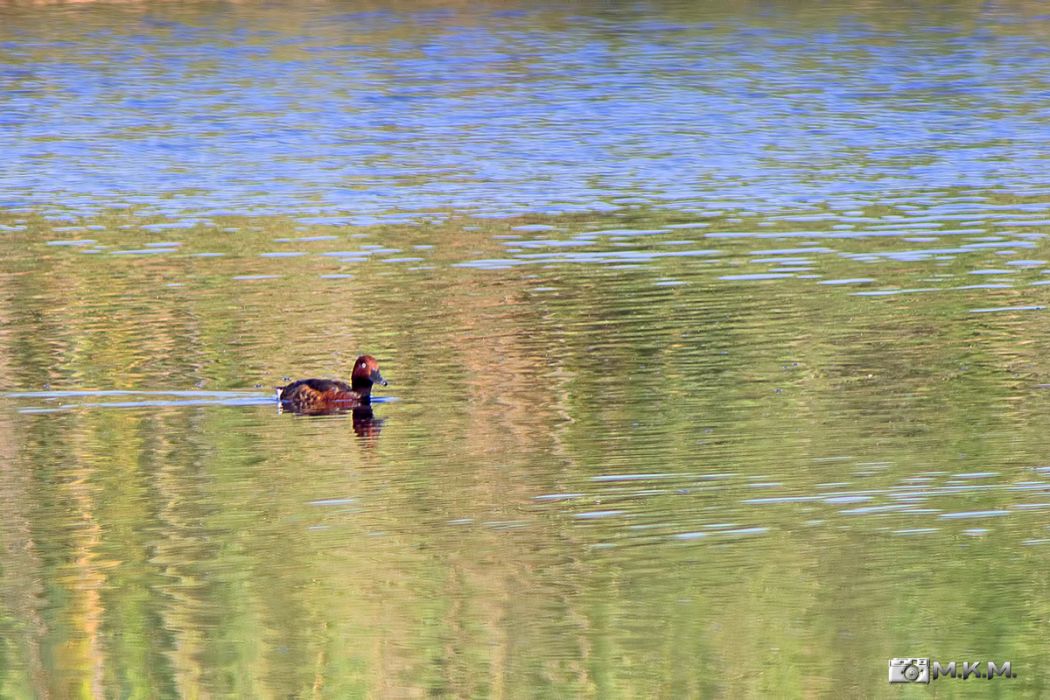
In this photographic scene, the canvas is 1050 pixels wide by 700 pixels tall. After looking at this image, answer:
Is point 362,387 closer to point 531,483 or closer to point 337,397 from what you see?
point 337,397

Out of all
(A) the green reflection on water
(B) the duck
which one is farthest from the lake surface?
(B) the duck

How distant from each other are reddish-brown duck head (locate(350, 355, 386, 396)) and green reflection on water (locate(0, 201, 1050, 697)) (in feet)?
0.91

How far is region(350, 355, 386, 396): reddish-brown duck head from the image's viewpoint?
Answer: 12.4 m

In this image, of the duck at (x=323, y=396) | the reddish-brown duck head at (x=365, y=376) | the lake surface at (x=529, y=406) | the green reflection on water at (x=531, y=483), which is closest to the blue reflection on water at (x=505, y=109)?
the lake surface at (x=529, y=406)

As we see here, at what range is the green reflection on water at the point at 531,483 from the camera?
803 cm

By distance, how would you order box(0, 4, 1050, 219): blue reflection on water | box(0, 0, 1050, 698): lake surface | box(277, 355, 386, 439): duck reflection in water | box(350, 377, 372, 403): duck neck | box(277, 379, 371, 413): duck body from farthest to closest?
box(0, 4, 1050, 219): blue reflection on water
box(350, 377, 372, 403): duck neck
box(277, 379, 371, 413): duck body
box(277, 355, 386, 439): duck reflection in water
box(0, 0, 1050, 698): lake surface

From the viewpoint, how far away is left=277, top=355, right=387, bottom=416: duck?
12.1 metres

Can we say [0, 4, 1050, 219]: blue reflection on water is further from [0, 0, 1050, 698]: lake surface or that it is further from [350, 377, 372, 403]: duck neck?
[350, 377, 372, 403]: duck neck

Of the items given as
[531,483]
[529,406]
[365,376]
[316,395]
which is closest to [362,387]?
[365,376]

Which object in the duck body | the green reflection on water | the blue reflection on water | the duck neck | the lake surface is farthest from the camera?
the blue reflection on water

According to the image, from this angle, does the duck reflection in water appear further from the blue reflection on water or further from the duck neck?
the blue reflection on water

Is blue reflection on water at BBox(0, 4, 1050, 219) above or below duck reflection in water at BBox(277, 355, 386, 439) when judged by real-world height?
below

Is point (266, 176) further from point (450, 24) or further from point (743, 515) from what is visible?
point (450, 24)

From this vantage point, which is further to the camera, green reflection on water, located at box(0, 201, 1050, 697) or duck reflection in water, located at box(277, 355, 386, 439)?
duck reflection in water, located at box(277, 355, 386, 439)
